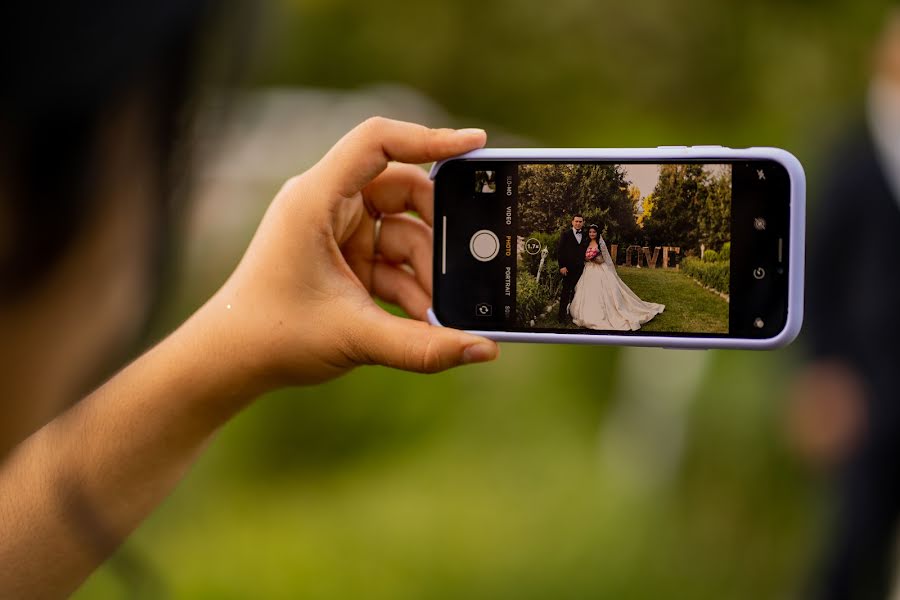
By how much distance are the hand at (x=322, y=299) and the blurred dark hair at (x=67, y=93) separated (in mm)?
701

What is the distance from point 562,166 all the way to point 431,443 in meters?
1.93

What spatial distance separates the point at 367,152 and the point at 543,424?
2.03 m

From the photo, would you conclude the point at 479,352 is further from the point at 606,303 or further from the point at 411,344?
the point at 606,303

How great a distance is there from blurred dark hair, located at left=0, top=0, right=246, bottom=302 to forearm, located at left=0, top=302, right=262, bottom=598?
486 millimetres

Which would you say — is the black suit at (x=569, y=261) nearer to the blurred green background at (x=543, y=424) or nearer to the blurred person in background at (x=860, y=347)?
the blurred green background at (x=543, y=424)

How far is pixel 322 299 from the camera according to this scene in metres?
1.26

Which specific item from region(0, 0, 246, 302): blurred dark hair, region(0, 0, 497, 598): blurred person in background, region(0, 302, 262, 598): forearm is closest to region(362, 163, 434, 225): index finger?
region(0, 0, 497, 598): blurred person in background

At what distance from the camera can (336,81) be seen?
14.7ft

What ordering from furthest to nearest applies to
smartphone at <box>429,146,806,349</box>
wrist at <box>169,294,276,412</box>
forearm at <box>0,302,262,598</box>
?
smartphone at <box>429,146,806,349</box>
wrist at <box>169,294,276,412</box>
forearm at <box>0,302,262,598</box>

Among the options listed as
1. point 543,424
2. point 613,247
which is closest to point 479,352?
point 613,247

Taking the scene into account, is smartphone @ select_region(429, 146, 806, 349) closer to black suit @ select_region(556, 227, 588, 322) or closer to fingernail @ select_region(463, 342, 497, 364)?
black suit @ select_region(556, 227, 588, 322)

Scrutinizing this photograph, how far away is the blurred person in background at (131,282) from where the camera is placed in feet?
1.58

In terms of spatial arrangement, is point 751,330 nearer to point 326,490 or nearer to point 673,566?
point 673,566

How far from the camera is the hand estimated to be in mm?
1240
